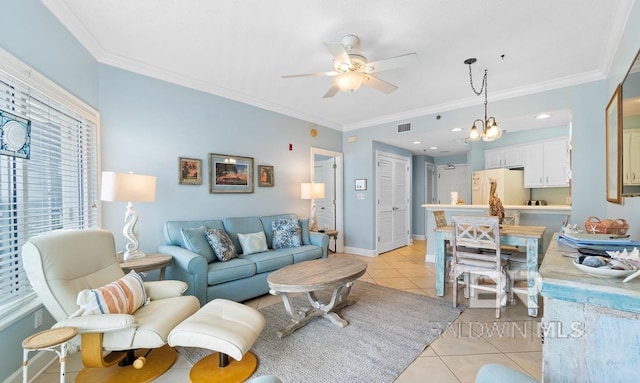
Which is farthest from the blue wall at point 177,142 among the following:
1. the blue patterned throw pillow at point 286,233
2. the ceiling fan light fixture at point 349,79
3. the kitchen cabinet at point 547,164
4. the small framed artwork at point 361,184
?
the kitchen cabinet at point 547,164

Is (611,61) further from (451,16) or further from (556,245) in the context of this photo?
(556,245)

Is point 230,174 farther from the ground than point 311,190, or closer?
farther from the ground

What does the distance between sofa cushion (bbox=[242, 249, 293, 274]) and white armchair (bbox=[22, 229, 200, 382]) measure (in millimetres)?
1076

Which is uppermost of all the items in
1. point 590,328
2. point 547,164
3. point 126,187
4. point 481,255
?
point 547,164

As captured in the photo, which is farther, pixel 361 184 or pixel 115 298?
pixel 361 184

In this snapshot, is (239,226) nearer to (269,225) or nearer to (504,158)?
(269,225)

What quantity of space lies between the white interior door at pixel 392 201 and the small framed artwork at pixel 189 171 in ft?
10.9

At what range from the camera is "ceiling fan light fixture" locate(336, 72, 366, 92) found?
2469 mm

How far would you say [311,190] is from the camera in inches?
183

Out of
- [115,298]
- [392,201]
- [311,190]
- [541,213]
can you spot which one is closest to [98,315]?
[115,298]

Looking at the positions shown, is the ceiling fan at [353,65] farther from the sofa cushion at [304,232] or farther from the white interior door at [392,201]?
the white interior door at [392,201]

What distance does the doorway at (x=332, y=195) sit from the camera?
575cm

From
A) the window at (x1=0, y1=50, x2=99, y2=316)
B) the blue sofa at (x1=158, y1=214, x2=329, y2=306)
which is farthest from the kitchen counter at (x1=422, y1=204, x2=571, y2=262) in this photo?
the window at (x1=0, y1=50, x2=99, y2=316)

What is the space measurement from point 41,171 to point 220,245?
5.37 feet
